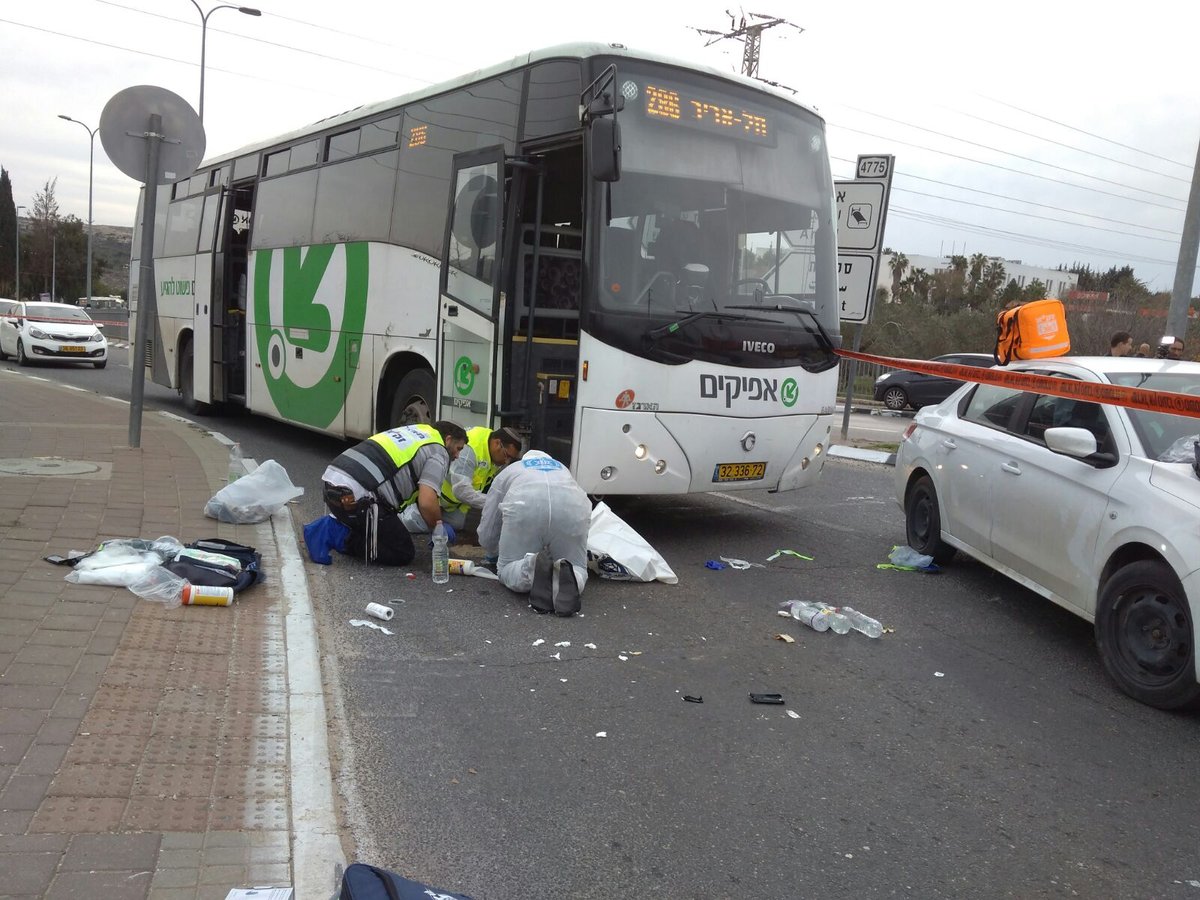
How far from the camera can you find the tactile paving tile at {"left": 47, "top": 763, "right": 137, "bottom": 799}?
3340mm

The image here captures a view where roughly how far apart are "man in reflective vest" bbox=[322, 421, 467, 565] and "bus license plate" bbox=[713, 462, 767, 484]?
6.77ft

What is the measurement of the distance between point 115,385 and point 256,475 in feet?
50.0

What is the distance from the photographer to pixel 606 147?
22.0ft

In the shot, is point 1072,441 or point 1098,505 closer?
point 1098,505

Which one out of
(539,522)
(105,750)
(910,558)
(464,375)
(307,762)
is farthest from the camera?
(464,375)

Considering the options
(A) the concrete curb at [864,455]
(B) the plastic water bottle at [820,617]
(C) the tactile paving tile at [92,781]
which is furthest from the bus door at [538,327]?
(A) the concrete curb at [864,455]

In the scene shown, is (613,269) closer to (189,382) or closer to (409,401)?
(409,401)

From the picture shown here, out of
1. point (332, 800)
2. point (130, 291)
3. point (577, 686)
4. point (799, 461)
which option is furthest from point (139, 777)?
point (130, 291)

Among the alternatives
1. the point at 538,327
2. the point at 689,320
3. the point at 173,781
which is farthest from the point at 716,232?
the point at 173,781

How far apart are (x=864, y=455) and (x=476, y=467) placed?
879cm

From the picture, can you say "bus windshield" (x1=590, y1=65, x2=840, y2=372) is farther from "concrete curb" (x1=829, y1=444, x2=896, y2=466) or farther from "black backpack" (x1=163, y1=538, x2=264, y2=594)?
"concrete curb" (x1=829, y1=444, x2=896, y2=466)

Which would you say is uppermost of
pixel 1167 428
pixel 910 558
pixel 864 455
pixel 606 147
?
pixel 606 147

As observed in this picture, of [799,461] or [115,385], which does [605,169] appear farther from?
[115,385]

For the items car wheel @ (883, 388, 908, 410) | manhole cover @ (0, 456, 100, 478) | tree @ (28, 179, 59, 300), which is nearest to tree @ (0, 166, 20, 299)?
tree @ (28, 179, 59, 300)
